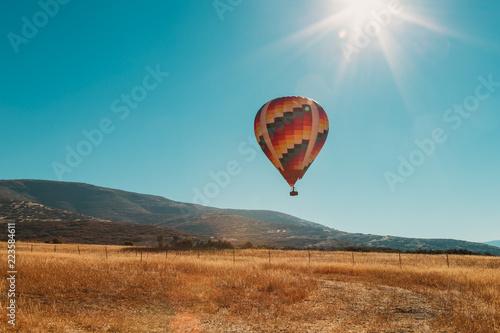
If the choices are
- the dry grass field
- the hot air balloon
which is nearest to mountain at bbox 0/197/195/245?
the hot air balloon

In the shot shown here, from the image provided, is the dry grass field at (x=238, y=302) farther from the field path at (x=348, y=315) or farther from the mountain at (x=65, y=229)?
the mountain at (x=65, y=229)

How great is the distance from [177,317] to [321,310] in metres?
5.67

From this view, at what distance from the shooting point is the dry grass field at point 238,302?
1011cm

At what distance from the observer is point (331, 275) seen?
22172 millimetres

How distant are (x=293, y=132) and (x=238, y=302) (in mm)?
16969

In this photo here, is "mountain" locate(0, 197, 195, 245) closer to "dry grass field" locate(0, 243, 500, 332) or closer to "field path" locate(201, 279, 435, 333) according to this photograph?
"dry grass field" locate(0, 243, 500, 332)

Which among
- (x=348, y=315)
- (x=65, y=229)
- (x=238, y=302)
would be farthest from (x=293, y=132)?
(x=65, y=229)

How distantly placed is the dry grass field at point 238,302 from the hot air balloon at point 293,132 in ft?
37.6

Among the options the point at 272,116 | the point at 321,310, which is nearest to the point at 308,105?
the point at 272,116

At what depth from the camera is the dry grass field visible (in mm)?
10109

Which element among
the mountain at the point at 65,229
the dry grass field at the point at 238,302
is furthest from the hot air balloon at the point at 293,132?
the mountain at the point at 65,229

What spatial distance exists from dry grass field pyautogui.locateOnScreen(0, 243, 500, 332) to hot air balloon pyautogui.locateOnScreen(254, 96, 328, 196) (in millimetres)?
11465

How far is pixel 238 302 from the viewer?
13.4 m

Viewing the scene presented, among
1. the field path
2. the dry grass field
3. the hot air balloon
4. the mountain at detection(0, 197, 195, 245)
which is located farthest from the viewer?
the mountain at detection(0, 197, 195, 245)
